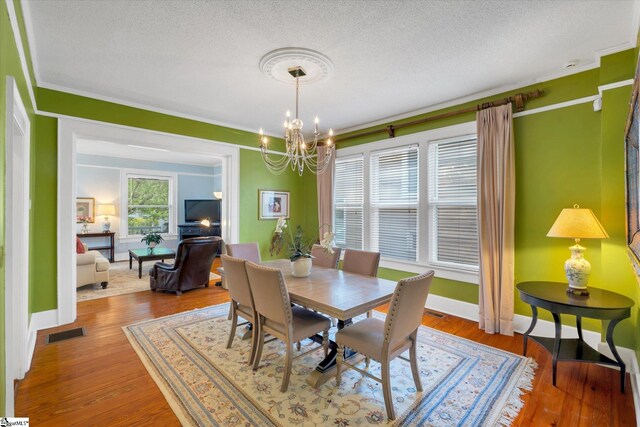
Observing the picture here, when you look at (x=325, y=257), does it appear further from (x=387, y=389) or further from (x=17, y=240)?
(x=17, y=240)

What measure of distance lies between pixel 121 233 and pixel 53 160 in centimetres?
469

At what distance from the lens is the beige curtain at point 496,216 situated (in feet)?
10.3

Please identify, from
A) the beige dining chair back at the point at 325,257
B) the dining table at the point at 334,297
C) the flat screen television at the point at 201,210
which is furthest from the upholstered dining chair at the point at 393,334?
the flat screen television at the point at 201,210

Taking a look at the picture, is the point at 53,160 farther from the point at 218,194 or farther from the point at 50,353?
the point at 218,194

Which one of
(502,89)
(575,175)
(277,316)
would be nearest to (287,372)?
(277,316)

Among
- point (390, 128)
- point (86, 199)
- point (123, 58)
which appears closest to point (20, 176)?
point (123, 58)

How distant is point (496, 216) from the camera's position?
322 centimetres

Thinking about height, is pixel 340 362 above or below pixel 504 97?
below

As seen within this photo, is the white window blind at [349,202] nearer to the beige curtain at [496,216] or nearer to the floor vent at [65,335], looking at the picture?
the beige curtain at [496,216]

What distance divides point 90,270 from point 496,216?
233 inches

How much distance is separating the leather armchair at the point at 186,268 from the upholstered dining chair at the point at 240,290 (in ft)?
6.99

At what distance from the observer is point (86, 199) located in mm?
6980

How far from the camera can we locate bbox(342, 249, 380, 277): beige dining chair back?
307cm

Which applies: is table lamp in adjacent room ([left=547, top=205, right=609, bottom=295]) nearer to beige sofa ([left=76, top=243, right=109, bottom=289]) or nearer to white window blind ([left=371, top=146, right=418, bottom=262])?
white window blind ([left=371, top=146, right=418, bottom=262])
